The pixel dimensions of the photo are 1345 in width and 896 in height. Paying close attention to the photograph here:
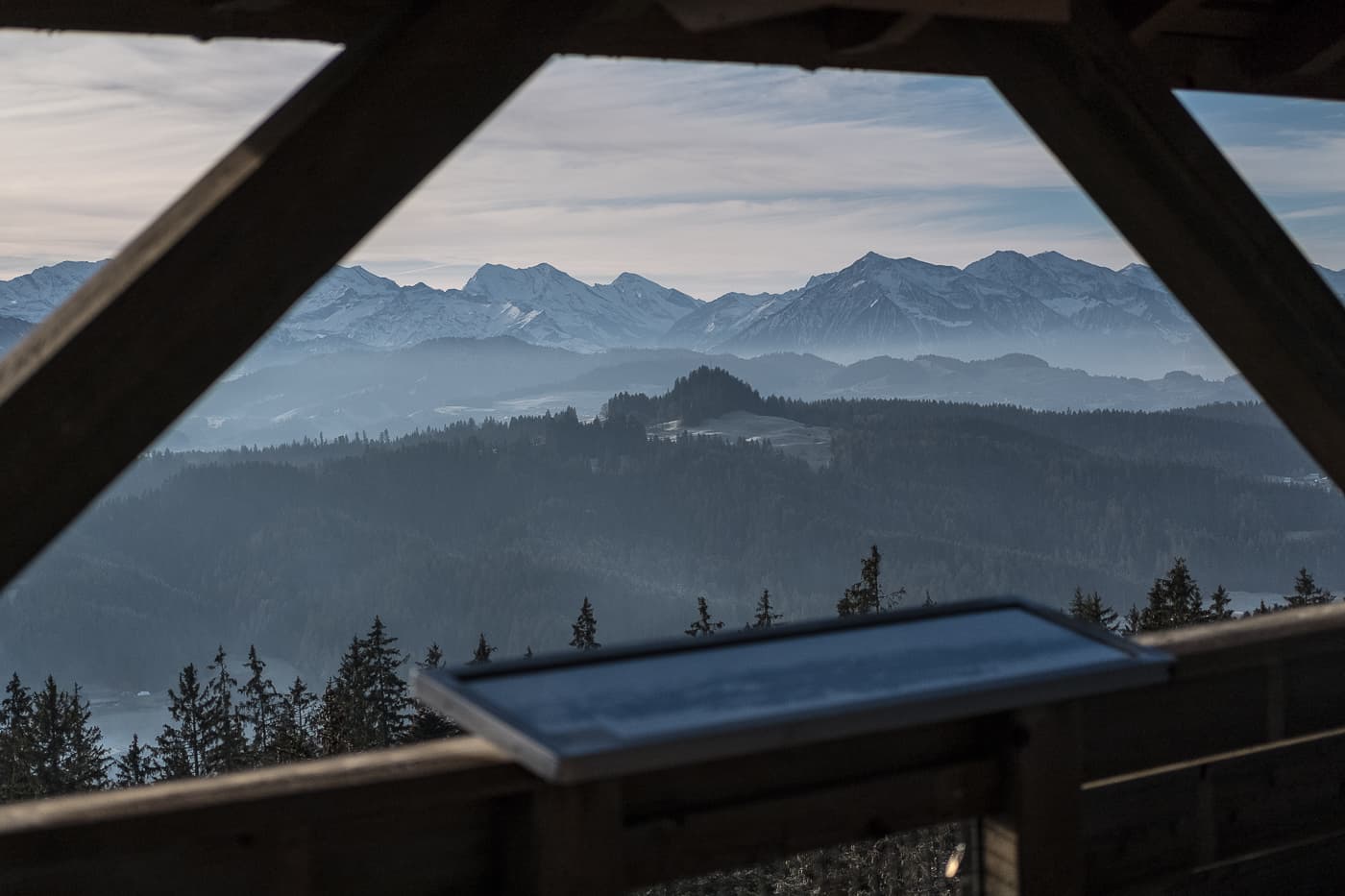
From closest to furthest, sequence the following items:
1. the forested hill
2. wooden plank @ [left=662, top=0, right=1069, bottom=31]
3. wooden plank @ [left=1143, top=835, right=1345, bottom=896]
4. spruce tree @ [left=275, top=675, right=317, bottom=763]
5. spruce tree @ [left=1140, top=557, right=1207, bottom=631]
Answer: wooden plank @ [left=662, top=0, right=1069, bottom=31] < wooden plank @ [left=1143, top=835, right=1345, bottom=896] < spruce tree @ [left=275, top=675, right=317, bottom=763] < spruce tree @ [left=1140, top=557, right=1207, bottom=631] < the forested hill

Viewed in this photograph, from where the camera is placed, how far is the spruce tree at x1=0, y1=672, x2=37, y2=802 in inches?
1811

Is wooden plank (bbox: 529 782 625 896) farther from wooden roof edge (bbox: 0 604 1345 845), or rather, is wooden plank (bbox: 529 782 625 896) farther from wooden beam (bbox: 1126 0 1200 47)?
wooden beam (bbox: 1126 0 1200 47)

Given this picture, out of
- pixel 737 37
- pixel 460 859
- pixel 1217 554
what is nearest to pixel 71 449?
pixel 460 859

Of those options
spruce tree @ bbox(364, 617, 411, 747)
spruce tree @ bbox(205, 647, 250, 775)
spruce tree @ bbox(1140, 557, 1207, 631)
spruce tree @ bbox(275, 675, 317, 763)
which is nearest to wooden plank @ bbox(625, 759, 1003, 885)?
spruce tree @ bbox(275, 675, 317, 763)

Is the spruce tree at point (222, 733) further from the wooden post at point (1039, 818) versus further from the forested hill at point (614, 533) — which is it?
the forested hill at point (614, 533)

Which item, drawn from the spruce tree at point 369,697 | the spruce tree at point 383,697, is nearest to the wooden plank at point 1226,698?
the spruce tree at point 369,697

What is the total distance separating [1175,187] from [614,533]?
526 feet

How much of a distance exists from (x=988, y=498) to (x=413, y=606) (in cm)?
7102

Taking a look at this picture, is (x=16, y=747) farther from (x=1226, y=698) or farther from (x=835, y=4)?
(x=835, y=4)

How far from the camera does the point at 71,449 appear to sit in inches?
50.6

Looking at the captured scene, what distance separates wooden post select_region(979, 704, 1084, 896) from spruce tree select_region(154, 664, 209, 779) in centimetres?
5137

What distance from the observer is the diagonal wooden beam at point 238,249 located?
4.20 ft

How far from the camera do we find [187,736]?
5156 centimetres

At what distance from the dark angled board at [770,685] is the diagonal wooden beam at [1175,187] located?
2.09ft
